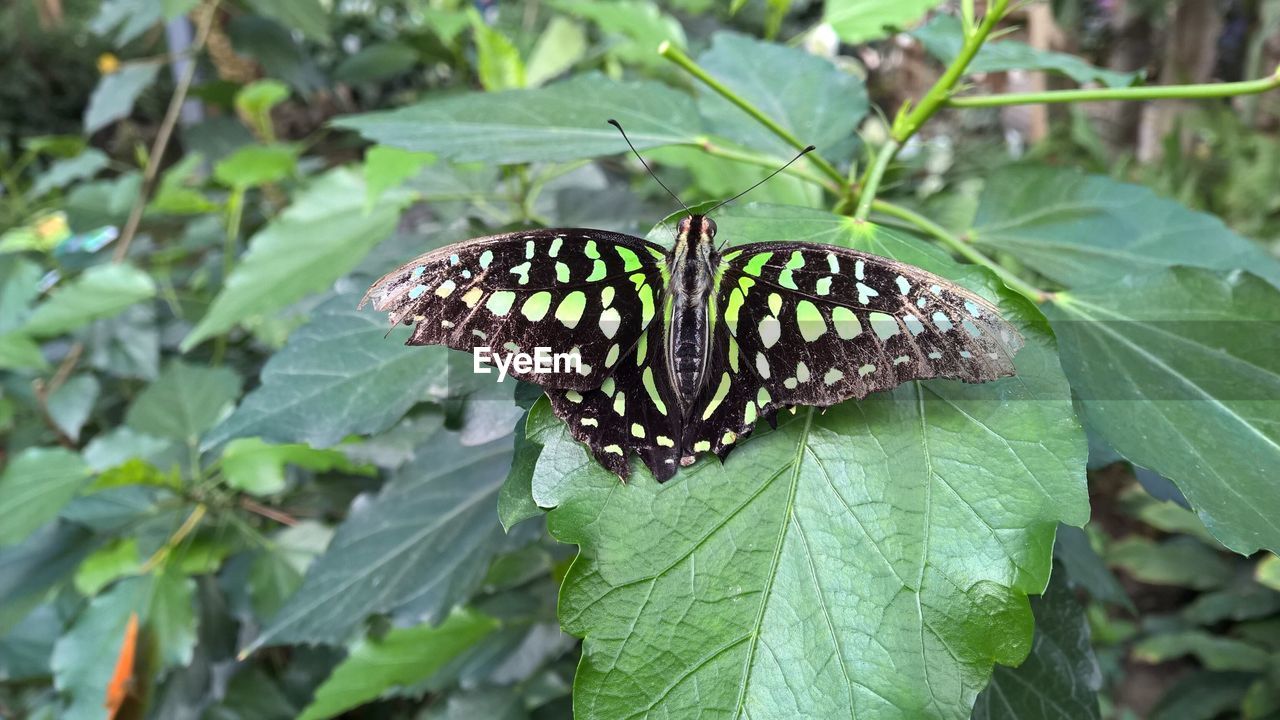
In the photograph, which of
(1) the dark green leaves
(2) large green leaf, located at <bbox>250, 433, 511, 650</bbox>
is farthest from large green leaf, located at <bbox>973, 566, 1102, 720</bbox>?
(1) the dark green leaves

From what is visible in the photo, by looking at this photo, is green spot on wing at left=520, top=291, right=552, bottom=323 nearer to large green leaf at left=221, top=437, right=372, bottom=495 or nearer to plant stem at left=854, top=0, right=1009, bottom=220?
plant stem at left=854, top=0, right=1009, bottom=220

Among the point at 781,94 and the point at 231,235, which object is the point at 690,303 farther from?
the point at 231,235

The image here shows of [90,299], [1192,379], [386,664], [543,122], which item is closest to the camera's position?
[1192,379]

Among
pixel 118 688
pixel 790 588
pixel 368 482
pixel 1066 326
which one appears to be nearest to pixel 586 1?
pixel 368 482

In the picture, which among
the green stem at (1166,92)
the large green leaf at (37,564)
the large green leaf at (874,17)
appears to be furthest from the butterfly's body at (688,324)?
the large green leaf at (37,564)

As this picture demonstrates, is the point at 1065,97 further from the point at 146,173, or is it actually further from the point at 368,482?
the point at 146,173

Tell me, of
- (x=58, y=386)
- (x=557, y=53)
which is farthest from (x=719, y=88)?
(x=58, y=386)
